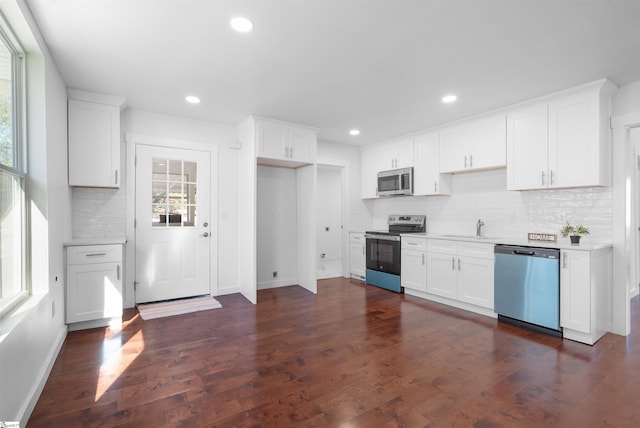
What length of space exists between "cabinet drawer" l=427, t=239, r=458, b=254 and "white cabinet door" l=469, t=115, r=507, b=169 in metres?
1.06

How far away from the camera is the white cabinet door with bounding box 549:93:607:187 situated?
3.12 meters

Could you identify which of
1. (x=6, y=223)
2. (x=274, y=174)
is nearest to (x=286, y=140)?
(x=274, y=174)

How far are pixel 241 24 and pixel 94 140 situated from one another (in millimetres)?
2431

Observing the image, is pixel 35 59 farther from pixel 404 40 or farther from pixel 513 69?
pixel 513 69

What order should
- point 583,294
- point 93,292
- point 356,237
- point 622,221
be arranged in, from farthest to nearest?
point 356,237 → point 93,292 → point 622,221 → point 583,294

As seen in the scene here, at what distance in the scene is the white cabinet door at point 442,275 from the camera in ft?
13.4

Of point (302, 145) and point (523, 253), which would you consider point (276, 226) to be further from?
point (523, 253)

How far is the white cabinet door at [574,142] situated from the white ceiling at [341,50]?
0.92ft

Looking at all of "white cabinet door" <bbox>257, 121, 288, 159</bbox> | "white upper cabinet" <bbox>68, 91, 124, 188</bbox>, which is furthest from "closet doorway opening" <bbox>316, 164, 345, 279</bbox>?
"white upper cabinet" <bbox>68, 91, 124, 188</bbox>

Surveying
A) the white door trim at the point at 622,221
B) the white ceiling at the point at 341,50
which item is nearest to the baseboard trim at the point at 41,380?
the white ceiling at the point at 341,50

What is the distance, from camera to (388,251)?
196 inches

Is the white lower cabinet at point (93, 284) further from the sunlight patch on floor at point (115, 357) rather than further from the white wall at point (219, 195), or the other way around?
the white wall at point (219, 195)

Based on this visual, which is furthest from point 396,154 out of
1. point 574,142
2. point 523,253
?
point 523,253

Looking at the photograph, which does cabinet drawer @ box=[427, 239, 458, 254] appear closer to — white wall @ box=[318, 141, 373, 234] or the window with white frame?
white wall @ box=[318, 141, 373, 234]
